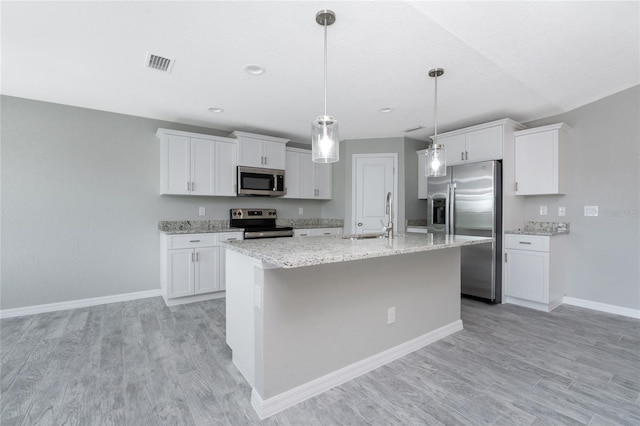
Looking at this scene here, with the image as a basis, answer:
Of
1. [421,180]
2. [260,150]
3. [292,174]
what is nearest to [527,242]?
[421,180]

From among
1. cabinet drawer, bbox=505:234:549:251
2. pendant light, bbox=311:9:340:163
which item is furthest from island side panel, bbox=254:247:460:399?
cabinet drawer, bbox=505:234:549:251

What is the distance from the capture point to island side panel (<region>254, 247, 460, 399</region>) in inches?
69.7

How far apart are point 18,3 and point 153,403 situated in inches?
100

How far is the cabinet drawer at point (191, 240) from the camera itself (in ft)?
11.8

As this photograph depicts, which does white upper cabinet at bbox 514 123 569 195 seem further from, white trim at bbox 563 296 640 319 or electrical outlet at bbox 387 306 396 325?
electrical outlet at bbox 387 306 396 325

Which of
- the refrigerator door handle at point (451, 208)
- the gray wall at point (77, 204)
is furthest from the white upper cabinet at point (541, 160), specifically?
the gray wall at point (77, 204)

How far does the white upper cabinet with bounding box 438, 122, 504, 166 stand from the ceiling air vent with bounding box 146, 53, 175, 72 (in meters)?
3.22

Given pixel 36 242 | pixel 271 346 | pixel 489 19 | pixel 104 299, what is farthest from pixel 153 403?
pixel 489 19

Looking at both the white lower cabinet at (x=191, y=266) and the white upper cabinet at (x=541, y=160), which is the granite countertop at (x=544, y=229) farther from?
the white lower cabinet at (x=191, y=266)

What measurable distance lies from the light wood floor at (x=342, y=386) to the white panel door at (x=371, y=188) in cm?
221

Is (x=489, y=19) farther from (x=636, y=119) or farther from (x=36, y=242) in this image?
(x=36, y=242)

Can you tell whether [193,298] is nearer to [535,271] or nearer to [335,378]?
[335,378]

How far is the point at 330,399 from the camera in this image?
186 cm

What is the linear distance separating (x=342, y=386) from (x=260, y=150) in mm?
3352
